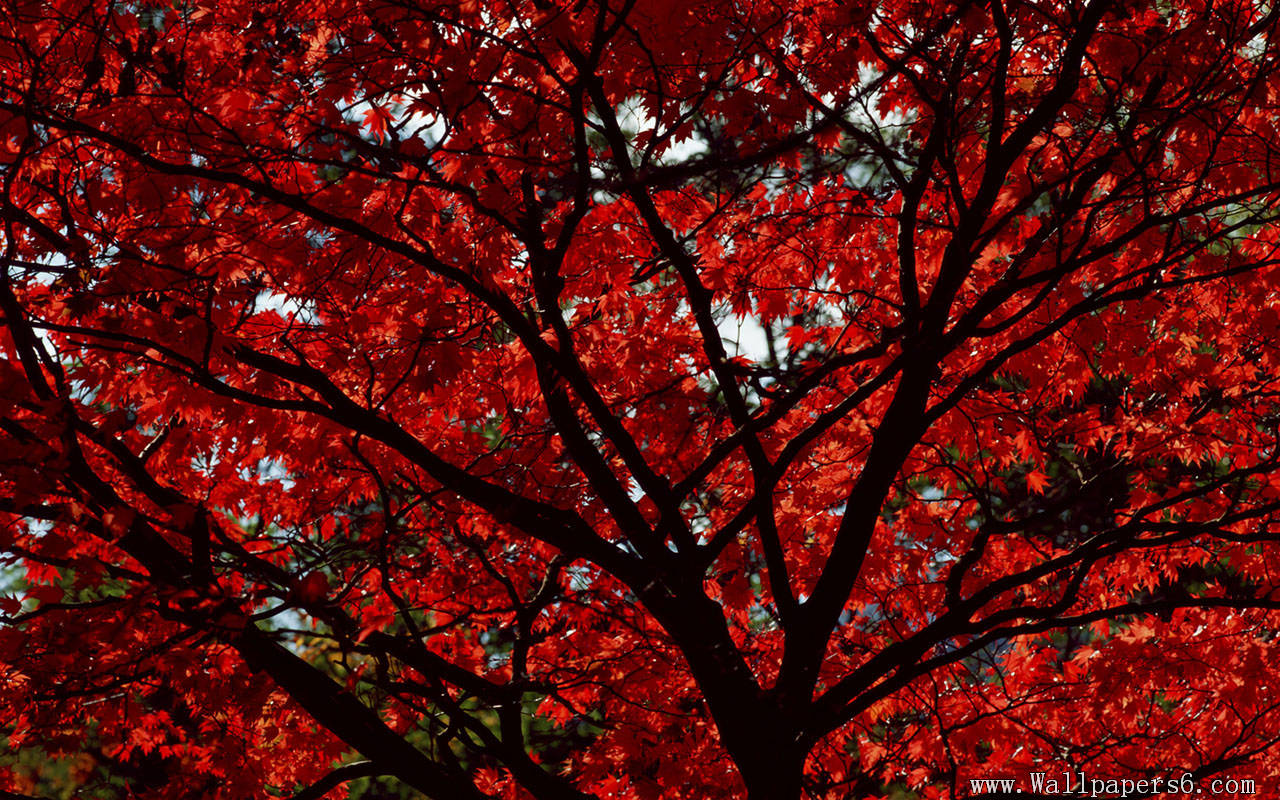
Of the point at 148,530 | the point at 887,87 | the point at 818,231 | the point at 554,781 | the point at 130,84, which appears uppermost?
the point at 887,87

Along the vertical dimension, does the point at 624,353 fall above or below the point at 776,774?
above

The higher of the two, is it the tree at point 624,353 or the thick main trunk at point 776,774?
the tree at point 624,353

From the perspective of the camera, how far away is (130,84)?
4.32 metres

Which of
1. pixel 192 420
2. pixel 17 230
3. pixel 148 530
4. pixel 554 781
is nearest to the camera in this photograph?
pixel 148 530

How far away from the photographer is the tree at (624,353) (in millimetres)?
4016

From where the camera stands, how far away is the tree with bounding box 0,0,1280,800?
4016 millimetres

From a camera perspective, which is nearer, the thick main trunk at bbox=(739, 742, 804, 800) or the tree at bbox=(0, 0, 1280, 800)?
the tree at bbox=(0, 0, 1280, 800)

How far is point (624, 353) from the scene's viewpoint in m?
5.41

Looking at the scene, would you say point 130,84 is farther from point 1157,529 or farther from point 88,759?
point 88,759

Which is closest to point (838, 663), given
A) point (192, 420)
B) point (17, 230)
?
point (192, 420)

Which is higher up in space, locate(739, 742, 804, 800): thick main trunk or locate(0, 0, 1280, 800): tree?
locate(0, 0, 1280, 800): tree

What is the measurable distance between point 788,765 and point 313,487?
148 inches

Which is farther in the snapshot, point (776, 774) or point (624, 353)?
point (624, 353)

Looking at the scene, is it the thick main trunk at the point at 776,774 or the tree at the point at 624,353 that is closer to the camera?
the tree at the point at 624,353
